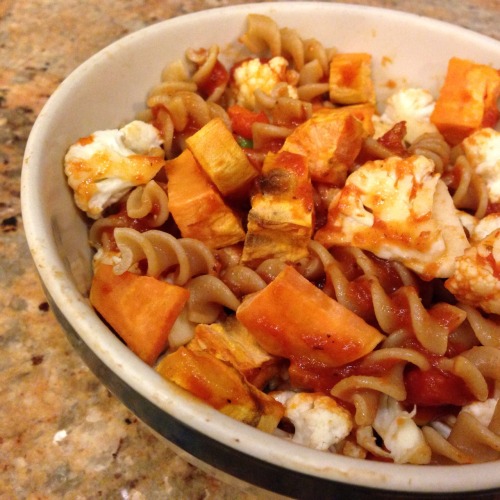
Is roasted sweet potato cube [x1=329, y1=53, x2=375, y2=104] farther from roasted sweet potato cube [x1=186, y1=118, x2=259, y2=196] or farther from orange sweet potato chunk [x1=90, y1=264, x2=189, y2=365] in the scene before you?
orange sweet potato chunk [x1=90, y1=264, x2=189, y2=365]

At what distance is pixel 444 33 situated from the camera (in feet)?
6.06

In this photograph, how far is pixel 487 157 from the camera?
1631 mm

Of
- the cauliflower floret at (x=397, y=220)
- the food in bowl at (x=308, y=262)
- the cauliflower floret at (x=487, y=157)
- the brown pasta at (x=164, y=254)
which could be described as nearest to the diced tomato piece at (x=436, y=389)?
the food in bowl at (x=308, y=262)

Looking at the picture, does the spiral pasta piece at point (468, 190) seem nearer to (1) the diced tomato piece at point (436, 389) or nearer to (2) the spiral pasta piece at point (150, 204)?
(1) the diced tomato piece at point (436, 389)

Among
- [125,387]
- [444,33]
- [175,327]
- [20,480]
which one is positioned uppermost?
[444,33]

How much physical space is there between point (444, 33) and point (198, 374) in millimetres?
1368

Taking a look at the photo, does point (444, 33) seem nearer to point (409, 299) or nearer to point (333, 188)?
point (333, 188)

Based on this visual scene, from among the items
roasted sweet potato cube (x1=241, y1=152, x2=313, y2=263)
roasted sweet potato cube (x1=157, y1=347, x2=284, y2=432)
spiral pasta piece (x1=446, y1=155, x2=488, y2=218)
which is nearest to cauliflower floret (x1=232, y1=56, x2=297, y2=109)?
roasted sweet potato cube (x1=241, y1=152, x2=313, y2=263)

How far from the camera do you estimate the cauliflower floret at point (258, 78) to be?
1766 millimetres

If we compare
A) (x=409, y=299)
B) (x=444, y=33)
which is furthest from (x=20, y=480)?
(x=444, y=33)

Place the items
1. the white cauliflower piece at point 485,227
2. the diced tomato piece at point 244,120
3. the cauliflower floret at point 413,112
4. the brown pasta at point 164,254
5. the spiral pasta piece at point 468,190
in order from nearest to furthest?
the brown pasta at point 164,254
the white cauliflower piece at point 485,227
the spiral pasta piece at point 468,190
the diced tomato piece at point 244,120
the cauliflower floret at point 413,112

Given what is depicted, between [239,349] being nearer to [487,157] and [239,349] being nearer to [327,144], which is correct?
[327,144]

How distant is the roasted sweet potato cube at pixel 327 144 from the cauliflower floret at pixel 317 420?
0.56 meters

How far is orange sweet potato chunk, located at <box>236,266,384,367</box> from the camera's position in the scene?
1212 mm
